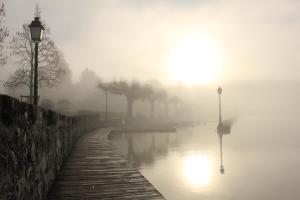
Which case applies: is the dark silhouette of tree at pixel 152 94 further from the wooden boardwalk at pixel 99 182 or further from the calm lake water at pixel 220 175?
the wooden boardwalk at pixel 99 182

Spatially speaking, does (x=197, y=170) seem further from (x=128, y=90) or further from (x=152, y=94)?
(x=152, y=94)

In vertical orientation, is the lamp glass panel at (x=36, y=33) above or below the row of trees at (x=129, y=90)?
below

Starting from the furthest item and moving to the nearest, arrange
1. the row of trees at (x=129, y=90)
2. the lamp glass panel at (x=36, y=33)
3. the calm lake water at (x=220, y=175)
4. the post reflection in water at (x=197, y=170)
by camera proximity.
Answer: the row of trees at (x=129, y=90), the post reflection in water at (x=197, y=170), the calm lake water at (x=220, y=175), the lamp glass panel at (x=36, y=33)

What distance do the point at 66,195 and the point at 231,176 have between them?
1082cm

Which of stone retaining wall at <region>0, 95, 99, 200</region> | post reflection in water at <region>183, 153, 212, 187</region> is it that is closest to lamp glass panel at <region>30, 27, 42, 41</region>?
stone retaining wall at <region>0, 95, 99, 200</region>

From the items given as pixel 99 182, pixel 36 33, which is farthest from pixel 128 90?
pixel 99 182

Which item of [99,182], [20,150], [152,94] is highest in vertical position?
[152,94]

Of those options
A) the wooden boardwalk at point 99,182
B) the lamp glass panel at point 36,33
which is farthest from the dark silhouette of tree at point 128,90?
the lamp glass panel at point 36,33

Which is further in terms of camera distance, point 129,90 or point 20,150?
point 129,90

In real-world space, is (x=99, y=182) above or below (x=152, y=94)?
below

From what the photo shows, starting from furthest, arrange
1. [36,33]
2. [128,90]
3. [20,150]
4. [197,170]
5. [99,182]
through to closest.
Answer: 1. [128,90]
2. [197,170]
3. [36,33]
4. [99,182]
5. [20,150]

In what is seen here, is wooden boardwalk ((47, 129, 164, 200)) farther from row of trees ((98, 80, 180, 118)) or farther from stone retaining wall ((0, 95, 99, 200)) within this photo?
row of trees ((98, 80, 180, 118))

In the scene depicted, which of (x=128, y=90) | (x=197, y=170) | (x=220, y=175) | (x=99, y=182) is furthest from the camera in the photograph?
(x=128, y=90)

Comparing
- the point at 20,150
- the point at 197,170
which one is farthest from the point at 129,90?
the point at 20,150
